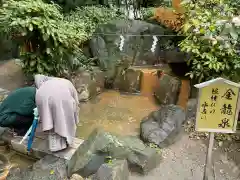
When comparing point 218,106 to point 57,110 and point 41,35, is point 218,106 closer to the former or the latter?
point 57,110

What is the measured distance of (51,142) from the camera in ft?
15.1

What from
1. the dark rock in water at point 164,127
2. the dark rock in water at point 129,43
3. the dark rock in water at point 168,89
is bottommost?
the dark rock in water at point 164,127

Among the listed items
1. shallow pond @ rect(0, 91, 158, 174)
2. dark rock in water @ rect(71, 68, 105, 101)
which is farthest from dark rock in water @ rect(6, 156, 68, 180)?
dark rock in water @ rect(71, 68, 105, 101)

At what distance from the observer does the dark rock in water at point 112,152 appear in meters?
4.38

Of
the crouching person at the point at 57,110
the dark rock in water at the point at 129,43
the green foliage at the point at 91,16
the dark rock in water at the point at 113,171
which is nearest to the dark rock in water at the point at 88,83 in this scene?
the dark rock in water at the point at 129,43

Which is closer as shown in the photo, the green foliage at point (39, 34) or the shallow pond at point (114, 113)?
the green foliage at point (39, 34)

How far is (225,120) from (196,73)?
7.02 feet

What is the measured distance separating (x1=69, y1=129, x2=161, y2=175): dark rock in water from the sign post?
1284 mm

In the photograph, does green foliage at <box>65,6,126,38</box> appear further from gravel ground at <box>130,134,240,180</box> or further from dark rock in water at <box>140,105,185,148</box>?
gravel ground at <box>130,134,240,180</box>

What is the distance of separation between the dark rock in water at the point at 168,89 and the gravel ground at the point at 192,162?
67.0 inches

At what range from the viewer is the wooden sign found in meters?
3.64

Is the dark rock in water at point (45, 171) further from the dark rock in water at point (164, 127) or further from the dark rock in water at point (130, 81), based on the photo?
the dark rock in water at point (130, 81)

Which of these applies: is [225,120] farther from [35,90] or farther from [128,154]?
[35,90]

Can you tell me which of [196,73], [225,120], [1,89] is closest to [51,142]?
[225,120]
